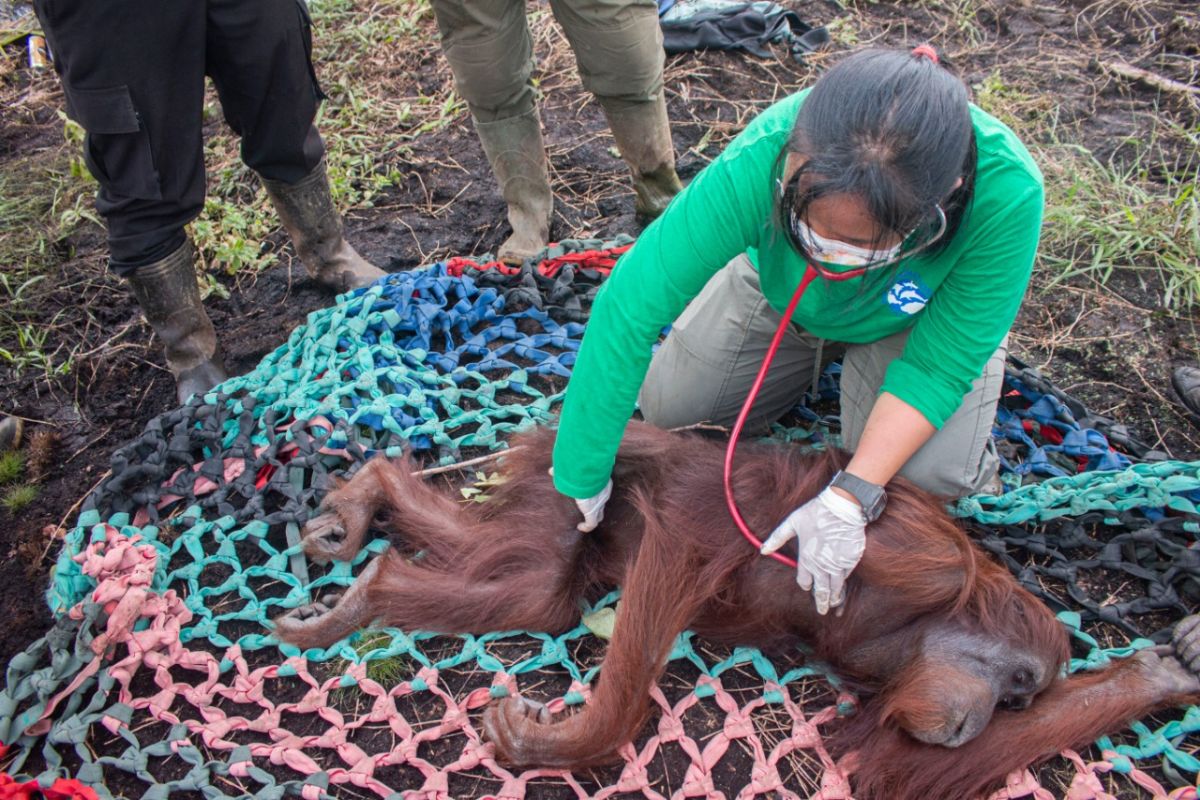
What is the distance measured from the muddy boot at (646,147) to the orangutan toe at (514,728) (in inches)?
71.0

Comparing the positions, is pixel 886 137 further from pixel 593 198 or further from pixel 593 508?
pixel 593 198

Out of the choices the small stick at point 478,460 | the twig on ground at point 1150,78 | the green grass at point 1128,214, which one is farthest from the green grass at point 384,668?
the twig on ground at point 1150,78

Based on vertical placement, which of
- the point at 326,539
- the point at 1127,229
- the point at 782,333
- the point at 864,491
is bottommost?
the point at 1127,229

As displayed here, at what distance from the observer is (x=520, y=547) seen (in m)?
2.05

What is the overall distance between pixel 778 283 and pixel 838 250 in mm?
469

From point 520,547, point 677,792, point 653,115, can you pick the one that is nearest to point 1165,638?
point 677,792

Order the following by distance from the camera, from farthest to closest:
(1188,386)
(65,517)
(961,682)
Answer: (1188,386) → (65,517) → (961,682)

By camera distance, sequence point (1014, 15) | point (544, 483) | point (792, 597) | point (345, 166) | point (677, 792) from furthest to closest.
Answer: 1. point (1014, 15)
2. point (345, 166)
3. point (544, 483)
4. point (792, 597)
5. point (677, 792)

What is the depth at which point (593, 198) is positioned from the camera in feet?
11.5

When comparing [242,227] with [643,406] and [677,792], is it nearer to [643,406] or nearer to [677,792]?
[643,406]

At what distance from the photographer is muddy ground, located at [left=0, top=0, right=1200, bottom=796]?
2691mm

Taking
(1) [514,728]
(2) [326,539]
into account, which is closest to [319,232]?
(2) [326,539]

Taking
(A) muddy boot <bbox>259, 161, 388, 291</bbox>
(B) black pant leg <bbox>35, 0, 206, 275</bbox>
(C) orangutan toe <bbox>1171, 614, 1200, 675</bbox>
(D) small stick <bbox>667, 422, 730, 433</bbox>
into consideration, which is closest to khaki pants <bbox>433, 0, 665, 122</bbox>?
(A) muddy boot <bbox>259, 161, 388, 291</bbox>

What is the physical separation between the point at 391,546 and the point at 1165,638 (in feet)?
5.60
